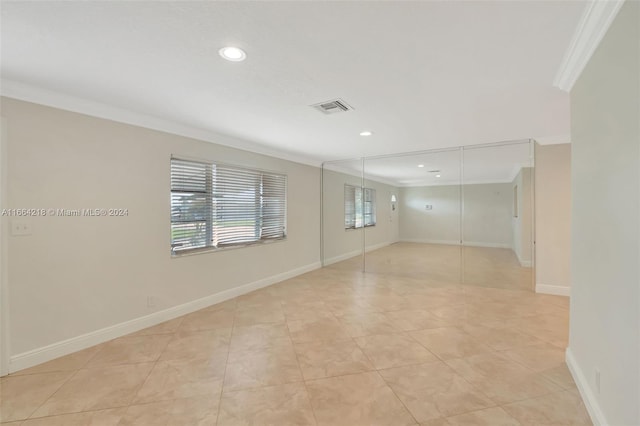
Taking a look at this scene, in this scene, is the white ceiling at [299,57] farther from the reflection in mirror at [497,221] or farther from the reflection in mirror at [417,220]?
the reflection in mirror at [417,220]

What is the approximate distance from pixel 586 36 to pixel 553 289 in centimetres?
398

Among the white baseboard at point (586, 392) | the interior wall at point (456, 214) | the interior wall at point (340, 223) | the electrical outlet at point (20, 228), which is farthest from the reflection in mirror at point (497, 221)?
the electrical outlet at point (20, 228)

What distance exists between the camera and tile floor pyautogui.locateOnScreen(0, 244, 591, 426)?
1.77m

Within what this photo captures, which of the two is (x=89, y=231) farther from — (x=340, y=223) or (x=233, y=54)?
(x=340, y=223)

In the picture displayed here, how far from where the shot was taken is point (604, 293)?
1.53 metres

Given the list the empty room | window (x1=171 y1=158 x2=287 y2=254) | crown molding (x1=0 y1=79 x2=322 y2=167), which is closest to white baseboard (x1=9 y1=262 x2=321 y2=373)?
the empty room

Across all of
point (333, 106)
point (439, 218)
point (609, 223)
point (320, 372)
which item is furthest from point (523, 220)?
point (320, 372)

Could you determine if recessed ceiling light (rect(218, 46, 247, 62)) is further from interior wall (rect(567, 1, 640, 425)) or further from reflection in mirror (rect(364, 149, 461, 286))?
reflection in mirror (rect(364, 149, 461, 286))

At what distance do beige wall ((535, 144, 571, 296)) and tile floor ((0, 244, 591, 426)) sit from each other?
67 centimetres

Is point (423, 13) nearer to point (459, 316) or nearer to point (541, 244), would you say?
point (459, 316)

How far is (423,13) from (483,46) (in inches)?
22.8

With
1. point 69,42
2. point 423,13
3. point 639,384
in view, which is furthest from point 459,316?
point 69,42

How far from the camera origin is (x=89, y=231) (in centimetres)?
268

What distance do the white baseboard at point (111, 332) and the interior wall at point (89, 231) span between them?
0.14 ft
